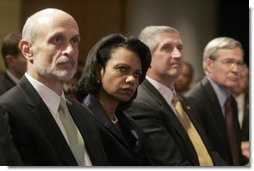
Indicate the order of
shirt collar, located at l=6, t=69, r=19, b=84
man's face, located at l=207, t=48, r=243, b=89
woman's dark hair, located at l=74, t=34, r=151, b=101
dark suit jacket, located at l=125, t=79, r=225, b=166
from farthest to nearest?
man's face, located at l=207, t=48, r=243, b=89 < dark suit jacket, located at l=125, t=79, r=225, b=166 < woman's dark hair, located at l=74, t=34, r=151, b=101 < shirt collar, located at l=6, t=69, r=19, b=84

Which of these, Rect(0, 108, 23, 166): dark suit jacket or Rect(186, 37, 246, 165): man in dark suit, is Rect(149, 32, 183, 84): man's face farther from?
Rect(0, 108, 23, 166): dark suit jacket

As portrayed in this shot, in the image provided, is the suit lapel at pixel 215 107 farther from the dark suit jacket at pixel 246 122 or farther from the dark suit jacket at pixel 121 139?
the dark suit jacket at pixel 121 139

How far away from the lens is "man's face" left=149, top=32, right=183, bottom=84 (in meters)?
2.76

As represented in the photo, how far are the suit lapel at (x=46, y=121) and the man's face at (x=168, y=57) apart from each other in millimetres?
590

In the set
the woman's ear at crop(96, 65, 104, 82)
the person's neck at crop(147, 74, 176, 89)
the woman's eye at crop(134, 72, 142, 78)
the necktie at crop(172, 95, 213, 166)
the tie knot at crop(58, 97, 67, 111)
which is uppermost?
the woman's ear at crop(96, 65, 104, 82)

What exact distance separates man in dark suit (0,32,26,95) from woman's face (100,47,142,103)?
0.40m

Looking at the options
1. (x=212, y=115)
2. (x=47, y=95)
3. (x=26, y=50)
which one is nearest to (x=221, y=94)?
(x=212, y=115)

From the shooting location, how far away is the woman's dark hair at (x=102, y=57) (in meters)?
2.62

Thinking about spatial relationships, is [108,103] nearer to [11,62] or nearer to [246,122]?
[11,62]

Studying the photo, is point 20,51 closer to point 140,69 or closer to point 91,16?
point 91,16

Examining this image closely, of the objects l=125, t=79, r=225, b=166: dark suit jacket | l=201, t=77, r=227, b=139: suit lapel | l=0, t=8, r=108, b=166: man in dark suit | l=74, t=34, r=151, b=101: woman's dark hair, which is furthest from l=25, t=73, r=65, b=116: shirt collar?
l=201, t=77, r=227, b=139: suit lapel

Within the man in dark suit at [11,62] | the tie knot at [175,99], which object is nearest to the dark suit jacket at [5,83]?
the man in dark suit at [11,62]

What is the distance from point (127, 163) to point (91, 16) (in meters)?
0.76

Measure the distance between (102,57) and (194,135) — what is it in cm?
65
